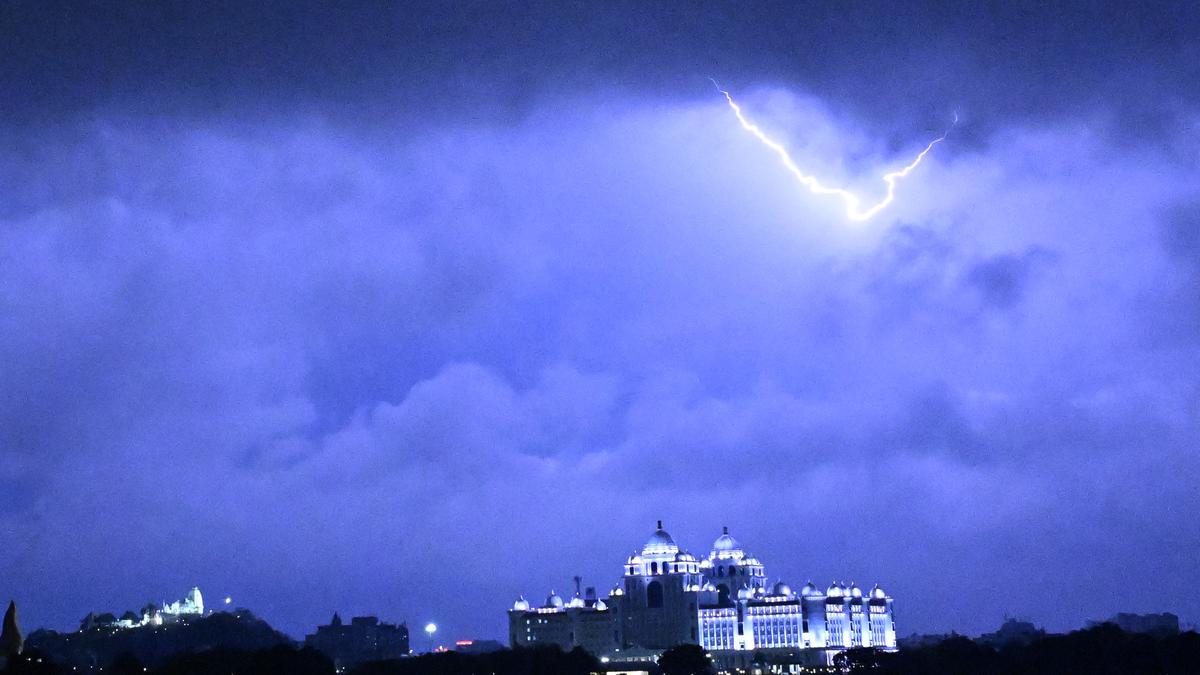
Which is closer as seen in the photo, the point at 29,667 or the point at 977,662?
the point at 29,667

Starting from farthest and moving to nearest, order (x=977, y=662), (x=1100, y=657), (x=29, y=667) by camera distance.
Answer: (x=977, y=662) → (x=1100, y=657) → (x=29, y=667)

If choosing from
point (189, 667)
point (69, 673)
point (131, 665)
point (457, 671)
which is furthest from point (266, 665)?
point (69, 673)

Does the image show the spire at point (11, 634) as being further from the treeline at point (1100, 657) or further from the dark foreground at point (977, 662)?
the treeline at point (1100, 657)

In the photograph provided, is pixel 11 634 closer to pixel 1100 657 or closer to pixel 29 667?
pixel 29 667

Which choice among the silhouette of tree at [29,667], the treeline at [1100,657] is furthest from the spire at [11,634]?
the treeline at [1100,657]

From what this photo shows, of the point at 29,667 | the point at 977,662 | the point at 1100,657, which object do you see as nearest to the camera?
the point at 29,667

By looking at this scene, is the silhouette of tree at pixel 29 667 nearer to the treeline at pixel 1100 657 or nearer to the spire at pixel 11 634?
the spire at pixel 11 634

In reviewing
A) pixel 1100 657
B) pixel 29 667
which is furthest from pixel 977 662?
pixel 29 667

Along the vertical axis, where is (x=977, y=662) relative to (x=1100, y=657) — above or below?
above

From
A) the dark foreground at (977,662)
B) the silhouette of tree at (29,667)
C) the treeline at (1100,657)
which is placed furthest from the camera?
the treeline at (1100,657)

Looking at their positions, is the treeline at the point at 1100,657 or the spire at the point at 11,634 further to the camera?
the treeline at the point at 1100,657

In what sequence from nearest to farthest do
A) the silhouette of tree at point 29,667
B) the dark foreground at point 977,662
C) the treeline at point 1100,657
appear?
1. the silhouette of tree at point 29,667
2. the dark foreground at point 977,662
3. the treeline at point 1100,657
